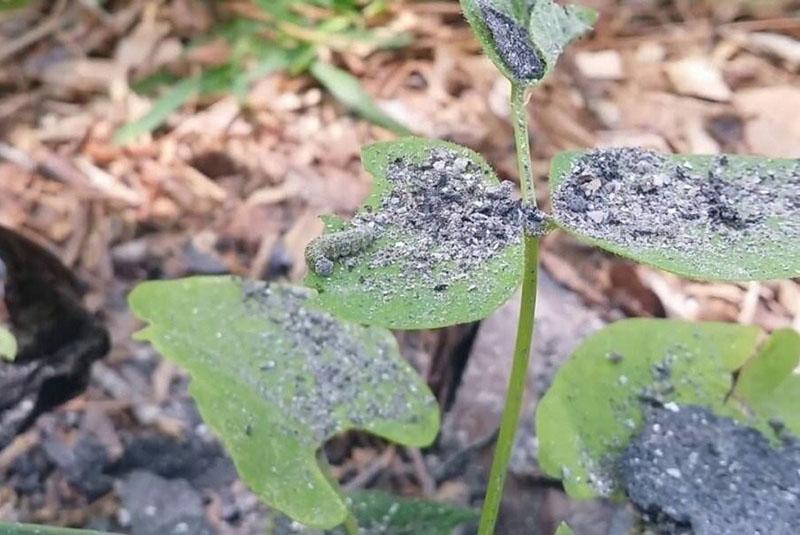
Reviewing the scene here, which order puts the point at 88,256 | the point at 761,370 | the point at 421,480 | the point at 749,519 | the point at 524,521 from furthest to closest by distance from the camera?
1. the point at 88,256
2. the point at 421,480
3. the point at 524,521
4. the point at 761,370
5. the point at 749,519

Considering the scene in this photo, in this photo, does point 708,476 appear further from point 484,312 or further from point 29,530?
point 29,530

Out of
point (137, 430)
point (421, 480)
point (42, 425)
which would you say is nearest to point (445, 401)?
point (421, 480)

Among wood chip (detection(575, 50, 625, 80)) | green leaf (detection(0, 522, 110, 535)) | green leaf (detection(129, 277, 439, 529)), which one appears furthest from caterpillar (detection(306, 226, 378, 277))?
wood chip (detection(575, 50, 625, 80))

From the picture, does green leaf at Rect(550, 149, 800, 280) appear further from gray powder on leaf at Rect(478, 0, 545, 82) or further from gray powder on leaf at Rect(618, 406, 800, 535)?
gray powder on leaf at Rect(618, 406, 800, 535)

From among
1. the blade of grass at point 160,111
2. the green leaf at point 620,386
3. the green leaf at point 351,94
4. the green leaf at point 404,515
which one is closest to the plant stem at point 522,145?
the green leaf at point 620,386

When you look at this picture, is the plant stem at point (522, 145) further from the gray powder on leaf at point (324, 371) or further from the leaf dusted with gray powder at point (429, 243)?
the gray powder on leaf at point (324, 371)

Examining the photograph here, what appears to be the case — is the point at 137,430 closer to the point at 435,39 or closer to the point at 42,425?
the point at 42,425

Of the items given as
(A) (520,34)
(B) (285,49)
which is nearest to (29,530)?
(A) (520,34)
